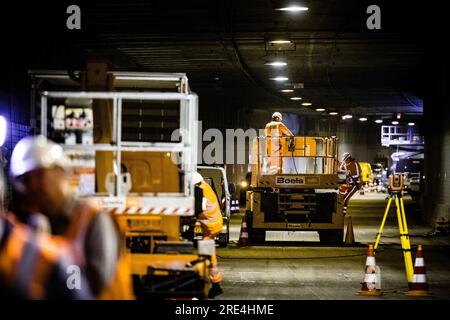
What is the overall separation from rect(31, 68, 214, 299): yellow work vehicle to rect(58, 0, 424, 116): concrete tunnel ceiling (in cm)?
836

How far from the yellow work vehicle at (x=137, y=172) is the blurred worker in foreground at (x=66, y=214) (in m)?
5.47

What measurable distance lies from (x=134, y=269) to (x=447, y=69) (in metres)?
20.2

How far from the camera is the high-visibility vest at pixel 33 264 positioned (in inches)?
166

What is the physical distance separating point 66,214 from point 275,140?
63.7ft

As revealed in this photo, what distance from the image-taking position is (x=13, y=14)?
20062mm

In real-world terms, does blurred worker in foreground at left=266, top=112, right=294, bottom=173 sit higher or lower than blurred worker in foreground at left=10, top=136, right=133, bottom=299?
higher

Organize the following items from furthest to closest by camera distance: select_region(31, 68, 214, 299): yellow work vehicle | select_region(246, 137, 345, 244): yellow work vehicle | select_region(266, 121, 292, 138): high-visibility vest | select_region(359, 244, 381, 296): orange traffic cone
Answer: select_region(266, 121, 292, 138): high-visibility vest
select_region(246, 137, 345, 244): yellow work vehicle
select_region(359, 244, 381, 296): orange traffic cone
select_region(31, 68, 214, 299): yellow work vehicle

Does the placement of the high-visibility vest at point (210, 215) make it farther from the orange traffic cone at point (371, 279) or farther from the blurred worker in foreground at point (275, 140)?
the blurred worker in foreground at point (275, 140)

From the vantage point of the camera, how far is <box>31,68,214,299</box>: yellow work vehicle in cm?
1057

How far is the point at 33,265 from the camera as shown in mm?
4219

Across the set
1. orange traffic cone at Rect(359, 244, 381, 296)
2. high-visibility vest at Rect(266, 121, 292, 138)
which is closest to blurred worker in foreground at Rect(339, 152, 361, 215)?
high-visibility vest at Rect(266, 121, 292, 138)

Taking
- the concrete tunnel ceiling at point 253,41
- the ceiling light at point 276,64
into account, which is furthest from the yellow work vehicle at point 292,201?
the ceiling light at point 276,64

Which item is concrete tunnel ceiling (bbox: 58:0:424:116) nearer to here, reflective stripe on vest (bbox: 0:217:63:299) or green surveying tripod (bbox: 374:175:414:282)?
green surveying tripod (bbox: 374:175:414:282)

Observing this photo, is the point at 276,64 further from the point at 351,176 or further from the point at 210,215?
the point at 210,215
